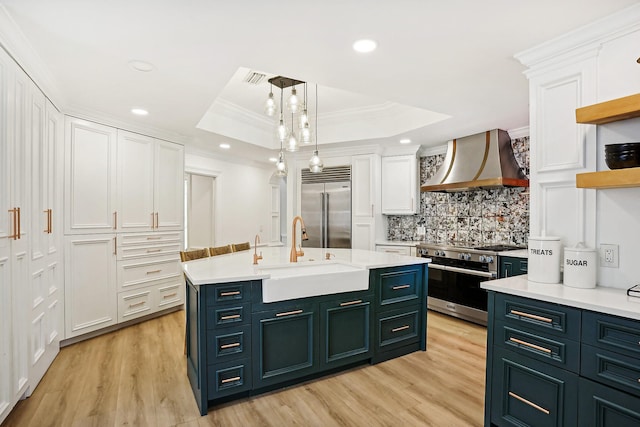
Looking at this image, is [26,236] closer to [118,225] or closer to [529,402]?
[118,225]

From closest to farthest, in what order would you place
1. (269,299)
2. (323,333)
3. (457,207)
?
(269,299)
(323,333)
(457,207)

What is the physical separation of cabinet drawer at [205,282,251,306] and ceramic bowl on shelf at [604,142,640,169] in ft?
7.20

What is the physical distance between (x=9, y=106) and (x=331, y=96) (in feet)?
9.82

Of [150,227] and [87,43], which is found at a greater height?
[87,43]

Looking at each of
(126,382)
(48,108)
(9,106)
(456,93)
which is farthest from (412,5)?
(126,382)

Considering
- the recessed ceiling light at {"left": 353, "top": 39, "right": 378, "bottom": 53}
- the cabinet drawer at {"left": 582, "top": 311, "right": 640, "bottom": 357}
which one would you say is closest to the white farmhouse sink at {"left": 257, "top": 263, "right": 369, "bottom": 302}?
the cabinet drawer at {"left": 582, "top": 311, "right": 640, "bottom": 357}

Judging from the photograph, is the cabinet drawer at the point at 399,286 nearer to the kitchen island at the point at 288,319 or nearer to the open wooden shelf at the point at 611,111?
the kitchen island at the point at 288,319

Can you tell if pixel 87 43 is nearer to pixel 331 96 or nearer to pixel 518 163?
pixel 331 96

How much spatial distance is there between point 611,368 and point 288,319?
5.83 ft

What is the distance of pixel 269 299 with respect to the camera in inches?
90.5

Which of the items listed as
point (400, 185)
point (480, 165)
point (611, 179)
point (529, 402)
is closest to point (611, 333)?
point (529, 402)

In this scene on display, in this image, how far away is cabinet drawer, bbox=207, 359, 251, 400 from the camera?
216 cm

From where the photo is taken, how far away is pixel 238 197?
5844mm

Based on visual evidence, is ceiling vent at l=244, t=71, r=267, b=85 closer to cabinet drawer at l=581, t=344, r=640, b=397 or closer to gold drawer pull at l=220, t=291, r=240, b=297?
gold drawer pull at l=220, t=291, r=240, b=297
